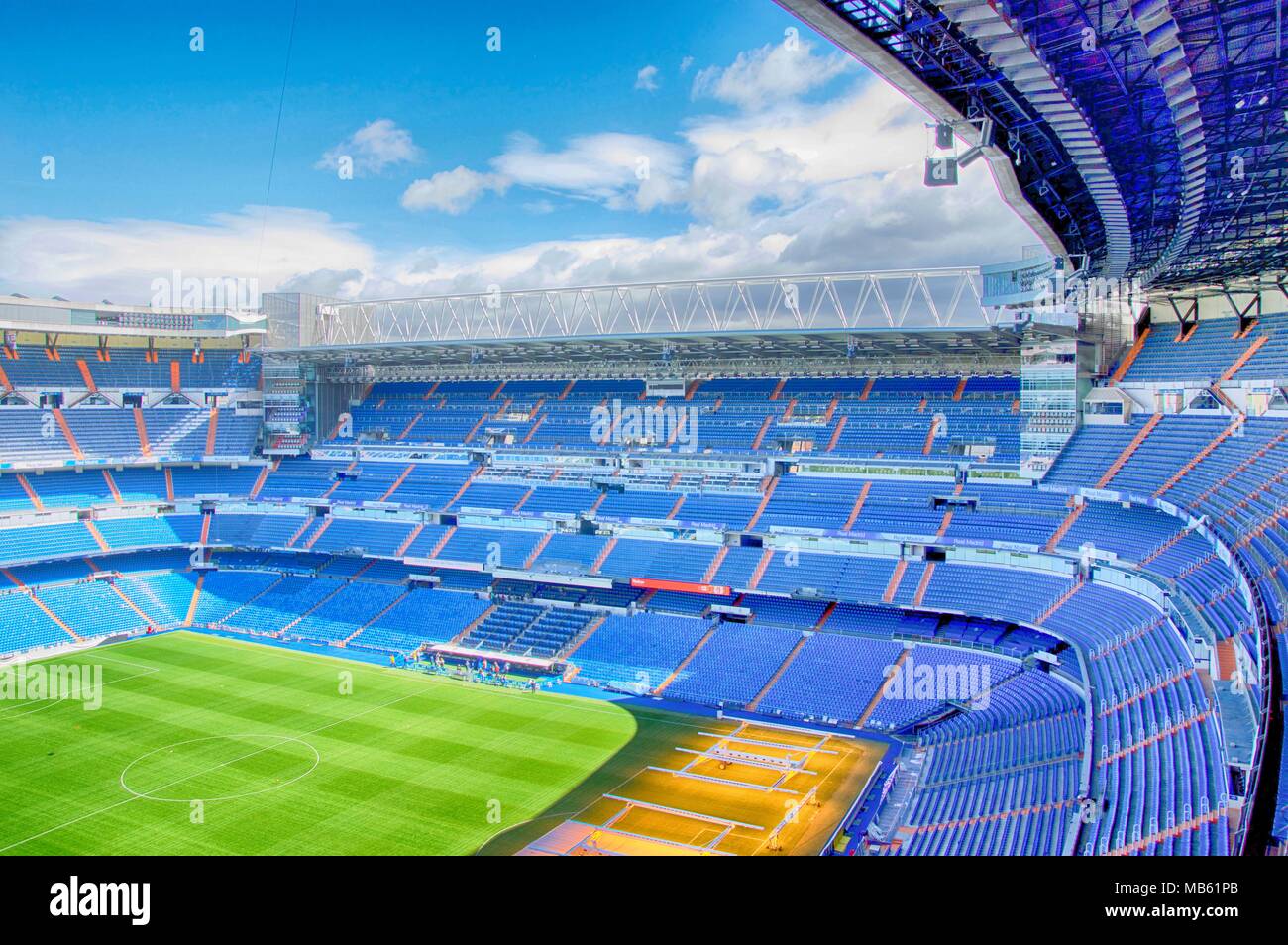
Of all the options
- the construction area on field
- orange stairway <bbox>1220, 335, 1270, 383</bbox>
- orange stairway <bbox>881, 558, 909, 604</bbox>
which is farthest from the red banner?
orange stairway <bbox>1220, 335, 1270, 383</bbox>

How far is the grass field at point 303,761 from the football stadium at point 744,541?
0.64 ft

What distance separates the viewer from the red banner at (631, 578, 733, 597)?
42.5m

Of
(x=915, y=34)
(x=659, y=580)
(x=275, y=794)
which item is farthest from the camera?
(x=659, y=580)

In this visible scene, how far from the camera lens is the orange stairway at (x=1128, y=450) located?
1421 inches

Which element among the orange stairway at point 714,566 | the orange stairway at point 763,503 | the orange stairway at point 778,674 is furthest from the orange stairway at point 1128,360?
the orange stairway at point 714,566

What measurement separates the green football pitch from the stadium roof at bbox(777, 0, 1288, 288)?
1994 cm

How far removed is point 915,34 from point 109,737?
1276 inches

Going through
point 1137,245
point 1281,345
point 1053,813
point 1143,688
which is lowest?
point 1053,813

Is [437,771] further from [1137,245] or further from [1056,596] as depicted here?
[1137,245]

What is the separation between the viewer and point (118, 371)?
58.6m

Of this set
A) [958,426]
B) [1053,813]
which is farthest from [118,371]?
[1053,813]

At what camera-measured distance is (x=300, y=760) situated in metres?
30.6

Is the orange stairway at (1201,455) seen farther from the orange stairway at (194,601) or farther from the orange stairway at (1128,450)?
the orange stairway at (194,601)
